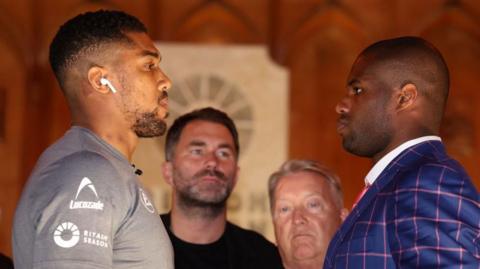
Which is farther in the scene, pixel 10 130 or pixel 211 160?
pixel 10 130

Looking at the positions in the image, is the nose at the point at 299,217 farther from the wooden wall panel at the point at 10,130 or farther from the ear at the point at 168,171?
the wooden wall panel at the point at 10,130

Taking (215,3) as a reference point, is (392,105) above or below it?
below

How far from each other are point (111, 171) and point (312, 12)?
2.65m

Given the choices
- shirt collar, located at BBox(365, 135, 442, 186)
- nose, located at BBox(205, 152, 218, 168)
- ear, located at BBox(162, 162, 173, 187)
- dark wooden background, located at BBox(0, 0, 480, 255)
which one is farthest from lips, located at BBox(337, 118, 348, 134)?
dark wooden background, located at BBox(0, 0, 480, 255)

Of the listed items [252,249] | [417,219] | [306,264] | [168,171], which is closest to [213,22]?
[168,171]

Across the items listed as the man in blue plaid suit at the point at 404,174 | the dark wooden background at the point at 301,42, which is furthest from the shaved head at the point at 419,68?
the dark wooden background at the point at 301,42

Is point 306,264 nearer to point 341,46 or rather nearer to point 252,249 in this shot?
point 252,249

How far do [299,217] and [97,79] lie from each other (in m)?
1.04

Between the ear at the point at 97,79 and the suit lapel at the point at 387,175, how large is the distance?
0.58 m

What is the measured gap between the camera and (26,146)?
14.5ft

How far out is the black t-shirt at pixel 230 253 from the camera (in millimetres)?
3113

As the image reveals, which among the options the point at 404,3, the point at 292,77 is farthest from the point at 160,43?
the point at 404,3

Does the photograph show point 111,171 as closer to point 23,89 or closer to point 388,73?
point 388,73

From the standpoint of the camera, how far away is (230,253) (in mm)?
3154
